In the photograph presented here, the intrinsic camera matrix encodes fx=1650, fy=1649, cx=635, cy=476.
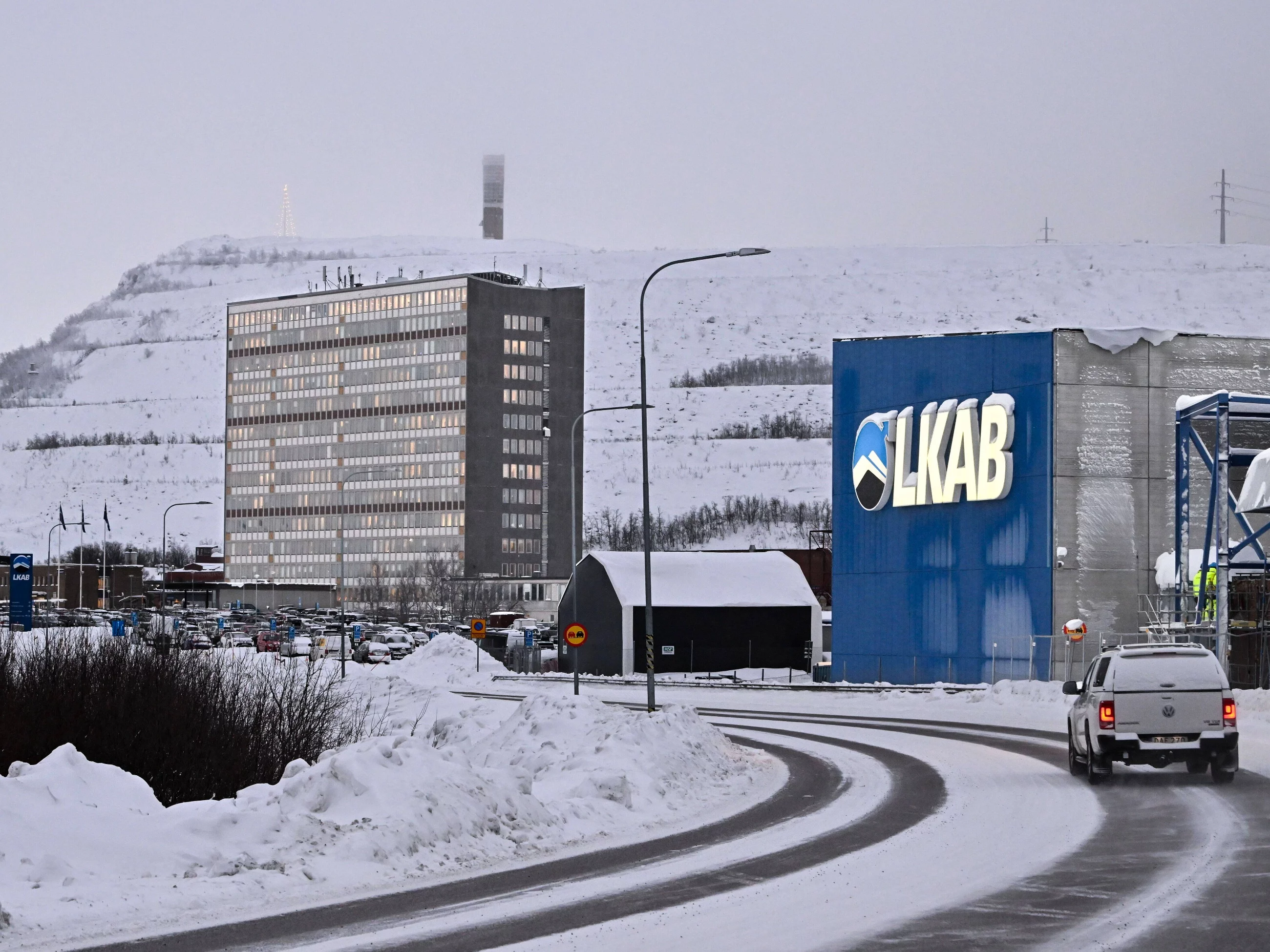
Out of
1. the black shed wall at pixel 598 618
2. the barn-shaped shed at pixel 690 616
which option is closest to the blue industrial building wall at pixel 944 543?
the barn-shaped shed at pixel 690 616

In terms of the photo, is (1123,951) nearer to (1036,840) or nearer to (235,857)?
(1036,840)

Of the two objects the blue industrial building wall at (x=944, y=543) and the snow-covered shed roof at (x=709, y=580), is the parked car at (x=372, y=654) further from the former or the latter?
the blue industrial building wall at (x=944, y=543)

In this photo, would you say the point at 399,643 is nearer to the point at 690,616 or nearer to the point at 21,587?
the point at 690,616

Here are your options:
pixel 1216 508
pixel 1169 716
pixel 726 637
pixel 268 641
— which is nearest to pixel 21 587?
pixel 726 637

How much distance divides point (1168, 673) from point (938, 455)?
41.8 metres

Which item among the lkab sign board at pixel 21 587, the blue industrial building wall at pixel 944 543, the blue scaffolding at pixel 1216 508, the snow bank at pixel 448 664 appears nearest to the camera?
the blue scaffolding at pixel 1216 508

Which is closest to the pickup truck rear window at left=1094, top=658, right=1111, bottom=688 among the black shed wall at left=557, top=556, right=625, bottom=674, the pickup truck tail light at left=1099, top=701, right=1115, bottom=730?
the pickup truck tail light at left=1099, top=701, right=1115, bottom=730

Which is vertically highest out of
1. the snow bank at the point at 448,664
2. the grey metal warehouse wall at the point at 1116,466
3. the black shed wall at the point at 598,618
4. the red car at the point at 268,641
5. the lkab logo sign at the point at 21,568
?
the grey metal warehouse wall at the point at 1116,466

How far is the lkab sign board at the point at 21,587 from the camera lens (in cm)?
5503

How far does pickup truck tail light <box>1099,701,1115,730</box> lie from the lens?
73.5ft

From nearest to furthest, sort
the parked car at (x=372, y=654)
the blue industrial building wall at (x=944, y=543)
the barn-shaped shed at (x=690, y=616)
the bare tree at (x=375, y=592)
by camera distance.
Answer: the blue industrial building wall at (x=944, y=543), the barn-shaped shed at (x=690, y=616), the parked car at (x=372, y=654), the bare tree at (x=375, y=592)

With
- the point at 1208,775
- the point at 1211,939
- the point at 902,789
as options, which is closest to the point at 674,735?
the point at 902,789

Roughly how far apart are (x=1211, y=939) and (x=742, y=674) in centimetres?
6820

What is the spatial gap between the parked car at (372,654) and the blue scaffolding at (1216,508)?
144 feet
